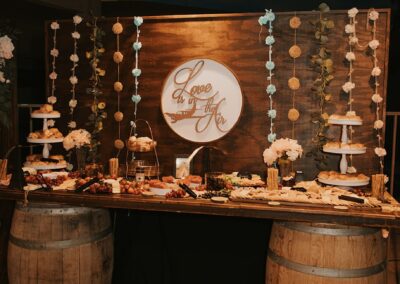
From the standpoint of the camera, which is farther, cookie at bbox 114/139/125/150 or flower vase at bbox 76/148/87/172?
cookie at bbox 114/139/125/150

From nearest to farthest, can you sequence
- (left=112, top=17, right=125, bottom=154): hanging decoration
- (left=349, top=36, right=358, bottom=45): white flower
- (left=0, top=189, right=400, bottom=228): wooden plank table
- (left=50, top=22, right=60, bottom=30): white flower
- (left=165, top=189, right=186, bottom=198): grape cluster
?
(left=0, top=189, right=400, bottom=228): wooden plank table < (left=165, top=189, right=186, bottom=198): grape cluster < (left=349, top=36, right=358, bottom=45): white flower < (left=112, top=17, right=125, bottom=154): hanging decoration < (left=50, top=22, right=60, bottom=30): white flower

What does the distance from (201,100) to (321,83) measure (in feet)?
3.49

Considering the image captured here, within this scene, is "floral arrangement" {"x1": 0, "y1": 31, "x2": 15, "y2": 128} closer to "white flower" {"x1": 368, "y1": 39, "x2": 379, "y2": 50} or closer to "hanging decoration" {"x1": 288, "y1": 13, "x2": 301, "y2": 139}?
"hanging decoration" {"x1": 288, "y1": 13, "x2": 301, "y2": 139}

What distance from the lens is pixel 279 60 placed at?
11.8 ft

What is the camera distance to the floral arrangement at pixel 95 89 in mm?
3972

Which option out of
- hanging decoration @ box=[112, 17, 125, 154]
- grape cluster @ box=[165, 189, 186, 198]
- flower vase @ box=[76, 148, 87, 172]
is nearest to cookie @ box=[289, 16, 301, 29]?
hanging decoration @ box=[112, 17, 125, 154]

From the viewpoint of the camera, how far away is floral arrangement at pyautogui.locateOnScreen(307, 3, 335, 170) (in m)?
3.42

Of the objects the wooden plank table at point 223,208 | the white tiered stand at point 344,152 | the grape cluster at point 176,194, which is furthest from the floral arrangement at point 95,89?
the white tiered stand at point 344,152

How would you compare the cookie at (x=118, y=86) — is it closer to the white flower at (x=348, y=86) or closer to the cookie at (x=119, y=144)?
the cookie at (x=119, y=144)

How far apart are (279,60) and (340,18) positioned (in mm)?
608

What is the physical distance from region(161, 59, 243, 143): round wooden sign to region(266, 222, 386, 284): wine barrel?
1393mm

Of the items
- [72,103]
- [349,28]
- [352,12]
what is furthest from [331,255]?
[72,103]

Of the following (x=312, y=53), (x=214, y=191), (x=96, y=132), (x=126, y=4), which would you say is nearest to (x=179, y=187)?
(x=214, y=191)

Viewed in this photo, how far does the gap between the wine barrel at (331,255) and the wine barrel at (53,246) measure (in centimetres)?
138
